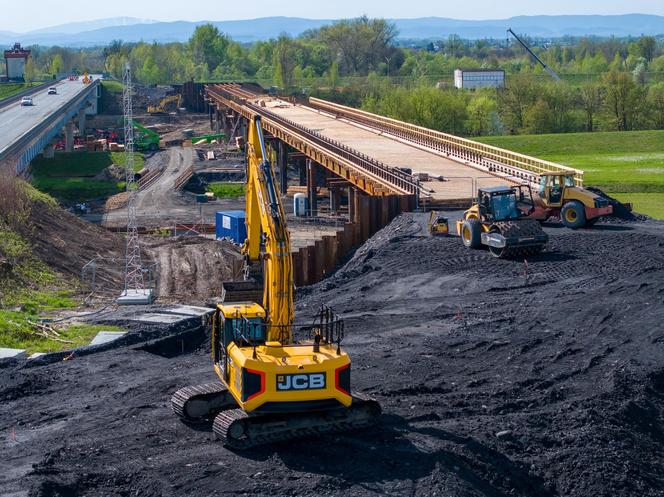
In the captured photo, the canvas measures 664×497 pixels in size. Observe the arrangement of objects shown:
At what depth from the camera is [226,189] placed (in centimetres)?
8344

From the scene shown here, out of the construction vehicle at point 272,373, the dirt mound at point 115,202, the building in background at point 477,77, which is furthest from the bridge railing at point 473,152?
the building in background at point 477,77

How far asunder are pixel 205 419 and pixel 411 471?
16.1 feet

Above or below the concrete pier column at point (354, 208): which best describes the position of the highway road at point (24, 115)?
above

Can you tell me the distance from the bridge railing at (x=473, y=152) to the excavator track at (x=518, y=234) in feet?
27.6

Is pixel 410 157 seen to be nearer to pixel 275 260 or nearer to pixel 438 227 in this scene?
pixel 438 227

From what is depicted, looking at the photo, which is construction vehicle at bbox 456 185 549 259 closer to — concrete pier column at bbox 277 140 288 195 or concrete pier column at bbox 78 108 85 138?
concrete pier column at bbox 277 140 288 195

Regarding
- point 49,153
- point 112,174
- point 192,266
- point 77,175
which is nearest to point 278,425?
point 192,266

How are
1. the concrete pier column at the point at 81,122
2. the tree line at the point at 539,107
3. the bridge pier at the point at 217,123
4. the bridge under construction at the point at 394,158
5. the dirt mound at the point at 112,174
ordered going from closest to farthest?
the bridge under construction at the point at 394,158 → the dirt mound at the point at 112,174 → the tree line at the point at 539,107 → the concrete pier column at the point at 81,122 → the bridge pier at the point at 217,123

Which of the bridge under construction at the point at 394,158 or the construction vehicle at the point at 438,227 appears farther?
the bridge under construction at the point at 394,158

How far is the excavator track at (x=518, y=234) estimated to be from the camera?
3669cm

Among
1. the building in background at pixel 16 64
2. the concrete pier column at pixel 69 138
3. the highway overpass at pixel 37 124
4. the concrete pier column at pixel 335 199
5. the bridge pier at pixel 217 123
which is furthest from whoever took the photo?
the building in background at pixel 16 64

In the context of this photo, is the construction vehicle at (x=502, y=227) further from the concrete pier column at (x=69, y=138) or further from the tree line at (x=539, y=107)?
the tree line at (x=539, y=107)

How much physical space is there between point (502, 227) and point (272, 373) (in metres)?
19.7

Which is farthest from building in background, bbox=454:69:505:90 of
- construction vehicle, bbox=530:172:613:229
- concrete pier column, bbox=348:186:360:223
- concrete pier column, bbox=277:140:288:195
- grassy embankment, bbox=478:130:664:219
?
construction vehicle, bbox=530:172:613:229
